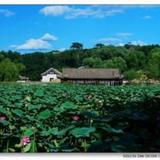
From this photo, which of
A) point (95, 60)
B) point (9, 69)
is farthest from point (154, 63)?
point (9, 69)

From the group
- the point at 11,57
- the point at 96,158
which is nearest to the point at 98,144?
the point at 96,158

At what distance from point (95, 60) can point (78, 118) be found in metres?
0.38

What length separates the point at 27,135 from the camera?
14.9 feet

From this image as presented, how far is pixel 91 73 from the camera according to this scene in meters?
4.64

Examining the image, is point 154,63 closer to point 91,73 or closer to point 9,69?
point 91,73

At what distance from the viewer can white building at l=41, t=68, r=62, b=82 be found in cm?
460

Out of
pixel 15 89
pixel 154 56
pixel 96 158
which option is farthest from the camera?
pixel 15 89

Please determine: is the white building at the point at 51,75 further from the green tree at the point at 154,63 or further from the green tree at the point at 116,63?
the green tree at the point at 154,63

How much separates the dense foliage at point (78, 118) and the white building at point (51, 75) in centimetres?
10

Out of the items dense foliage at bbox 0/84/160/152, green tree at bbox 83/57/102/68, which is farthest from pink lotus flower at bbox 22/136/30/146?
green tree at bbox 83/57/102/68

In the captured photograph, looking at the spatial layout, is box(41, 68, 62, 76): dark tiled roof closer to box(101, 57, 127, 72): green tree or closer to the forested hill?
the forested hill

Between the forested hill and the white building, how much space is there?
0.10ft
